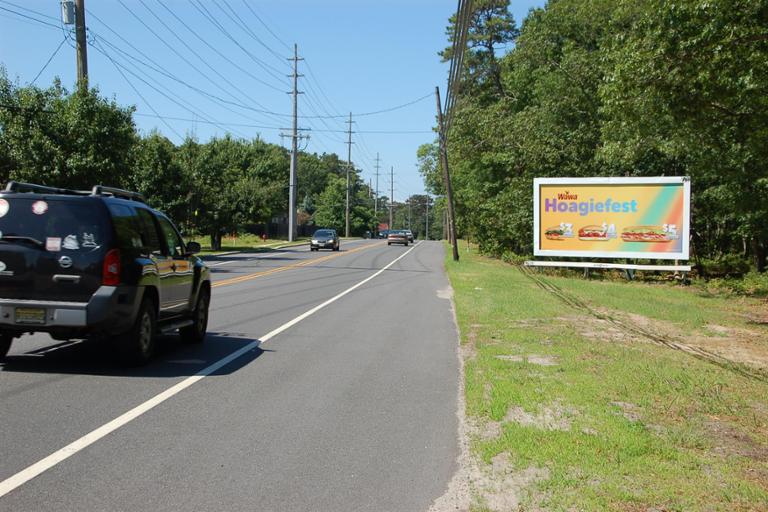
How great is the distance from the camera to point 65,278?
767 centimetres

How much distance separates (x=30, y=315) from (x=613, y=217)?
22.9m

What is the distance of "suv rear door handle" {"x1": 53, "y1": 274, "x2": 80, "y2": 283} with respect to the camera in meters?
7.67

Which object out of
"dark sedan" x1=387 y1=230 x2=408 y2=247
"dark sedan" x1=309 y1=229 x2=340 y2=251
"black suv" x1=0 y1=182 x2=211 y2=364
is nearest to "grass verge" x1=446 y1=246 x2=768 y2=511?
"black suv" x1=0 y1=182 x2=211 y2=364

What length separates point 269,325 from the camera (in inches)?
493

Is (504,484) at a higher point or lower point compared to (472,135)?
lower

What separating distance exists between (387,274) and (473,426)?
72.9ft

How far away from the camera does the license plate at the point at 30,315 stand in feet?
24.9

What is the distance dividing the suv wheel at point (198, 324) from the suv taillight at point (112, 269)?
2524 mm

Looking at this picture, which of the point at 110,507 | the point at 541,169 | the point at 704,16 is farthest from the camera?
the point at 541,169

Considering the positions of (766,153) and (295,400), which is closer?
(295,400)

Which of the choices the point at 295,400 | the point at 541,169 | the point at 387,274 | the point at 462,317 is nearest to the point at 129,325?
the point at 295,400

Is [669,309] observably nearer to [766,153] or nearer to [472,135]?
[766,153]

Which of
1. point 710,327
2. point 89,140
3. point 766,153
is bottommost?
point 710,327

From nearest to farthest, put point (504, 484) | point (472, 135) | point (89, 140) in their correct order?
point (504, 484) < point (89, 140) < point (472, 135)
